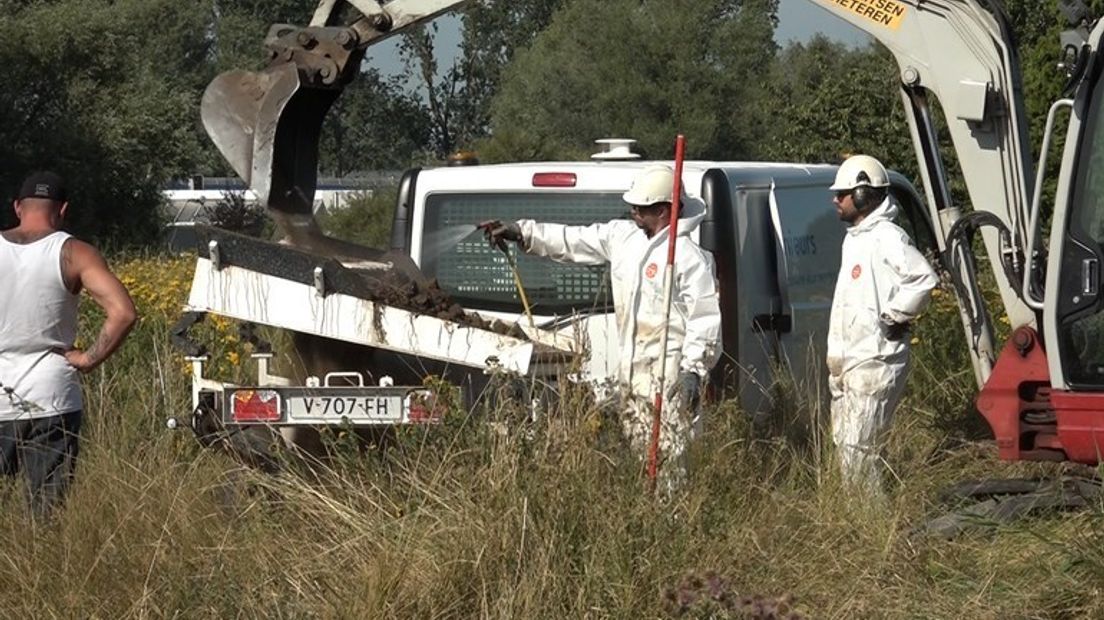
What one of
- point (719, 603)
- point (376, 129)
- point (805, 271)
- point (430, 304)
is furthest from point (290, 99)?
point (376, 129)

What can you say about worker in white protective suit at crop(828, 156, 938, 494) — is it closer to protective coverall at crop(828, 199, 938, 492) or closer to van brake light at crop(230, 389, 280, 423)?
protective coverall at crop(828, 199, 938, 492)

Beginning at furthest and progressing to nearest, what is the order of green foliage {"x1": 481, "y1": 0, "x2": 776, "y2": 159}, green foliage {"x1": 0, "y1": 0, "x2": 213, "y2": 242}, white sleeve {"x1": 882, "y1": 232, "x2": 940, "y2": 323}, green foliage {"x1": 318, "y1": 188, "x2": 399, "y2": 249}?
green foliage {"x1": 481, "y1": 0, "x2": 776, "y2": 159}, green foliage {"x1": 0, "y1": 0, "x2": 213, "y2": 242}, green foliage {"x1": 318, "y1": 188, "x2": 399, "y2": 249}, white sleeve {"x1": 882, "y1": 232, "x2": 940, "y2": 323}

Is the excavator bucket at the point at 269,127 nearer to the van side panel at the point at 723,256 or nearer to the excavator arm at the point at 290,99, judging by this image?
the excavator arm at the point at 290,99

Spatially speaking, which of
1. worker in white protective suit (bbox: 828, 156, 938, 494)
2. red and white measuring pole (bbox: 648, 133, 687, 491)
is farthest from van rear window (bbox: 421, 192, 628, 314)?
red and white measuring pole (bbox: 648, 133, 687, 491)

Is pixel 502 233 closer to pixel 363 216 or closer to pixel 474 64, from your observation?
pixel 363 216

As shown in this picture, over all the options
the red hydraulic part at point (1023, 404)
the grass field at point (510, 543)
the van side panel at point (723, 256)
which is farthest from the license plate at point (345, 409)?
the red hydraulic part at point (1023, 404)

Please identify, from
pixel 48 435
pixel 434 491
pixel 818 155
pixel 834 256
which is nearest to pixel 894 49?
pixel 834 256

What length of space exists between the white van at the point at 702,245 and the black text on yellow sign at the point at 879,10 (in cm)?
87

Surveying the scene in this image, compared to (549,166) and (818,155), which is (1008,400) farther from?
(818,155)

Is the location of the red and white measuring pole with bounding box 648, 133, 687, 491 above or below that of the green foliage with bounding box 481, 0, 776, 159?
below

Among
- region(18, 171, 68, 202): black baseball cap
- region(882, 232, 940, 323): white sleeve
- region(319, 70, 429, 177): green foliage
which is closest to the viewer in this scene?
region(18, 171, 68, 202): black baseball cap

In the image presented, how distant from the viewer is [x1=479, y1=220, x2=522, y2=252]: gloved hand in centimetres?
934

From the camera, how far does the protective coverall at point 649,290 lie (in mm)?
8742

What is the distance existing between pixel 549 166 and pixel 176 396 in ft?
7.27
